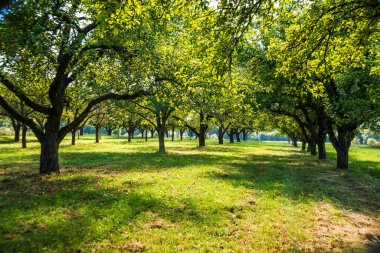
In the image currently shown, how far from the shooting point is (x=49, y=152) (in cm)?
2114

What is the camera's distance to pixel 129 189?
17125mm

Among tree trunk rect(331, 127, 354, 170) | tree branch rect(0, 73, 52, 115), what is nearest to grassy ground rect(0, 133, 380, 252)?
tree branch rect(0, 73, 52, 115)

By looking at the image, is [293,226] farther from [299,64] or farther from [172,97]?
[172,97]

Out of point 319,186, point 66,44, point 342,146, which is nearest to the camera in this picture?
point 66,44

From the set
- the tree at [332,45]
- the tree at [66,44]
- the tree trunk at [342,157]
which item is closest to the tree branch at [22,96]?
the tree at [66,44]

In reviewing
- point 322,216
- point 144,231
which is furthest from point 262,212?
point 144,231

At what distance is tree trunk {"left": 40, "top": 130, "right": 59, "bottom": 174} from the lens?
20.9 metres

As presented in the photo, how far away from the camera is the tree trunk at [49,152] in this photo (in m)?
20.9

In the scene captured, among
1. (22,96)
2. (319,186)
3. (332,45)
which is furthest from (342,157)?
(22,96)

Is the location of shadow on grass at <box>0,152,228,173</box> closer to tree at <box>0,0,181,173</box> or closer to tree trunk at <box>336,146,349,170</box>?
tree at <box>0,0,181,173</box>

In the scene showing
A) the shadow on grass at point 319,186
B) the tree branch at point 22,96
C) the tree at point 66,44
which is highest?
the tree at point 66,44

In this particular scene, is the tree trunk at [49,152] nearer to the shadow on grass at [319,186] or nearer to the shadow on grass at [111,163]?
the shadow on grass at [111,163]

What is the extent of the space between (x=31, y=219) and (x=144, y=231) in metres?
4.62

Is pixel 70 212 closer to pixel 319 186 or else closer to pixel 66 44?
pixel 66 44
